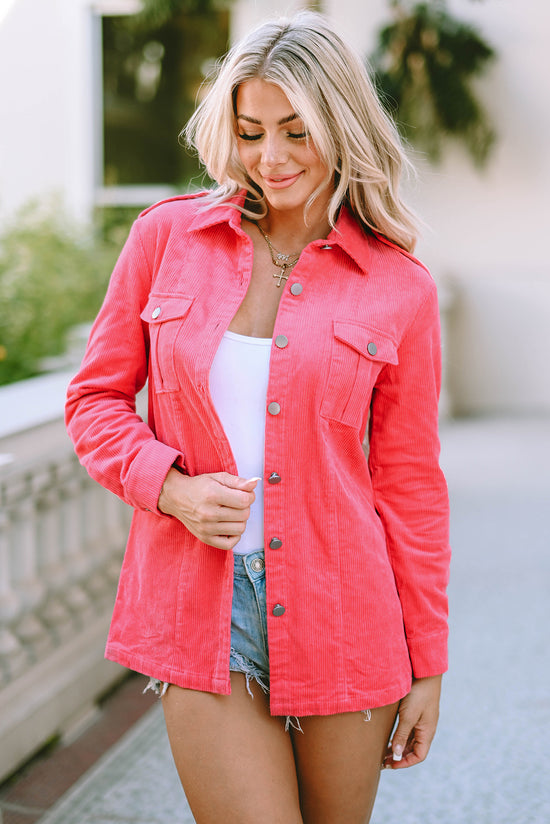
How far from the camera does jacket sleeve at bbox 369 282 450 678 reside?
1.75m

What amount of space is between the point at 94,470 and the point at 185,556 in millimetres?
Answer: 217

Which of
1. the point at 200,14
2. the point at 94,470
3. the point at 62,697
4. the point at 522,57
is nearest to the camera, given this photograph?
the point at 94,470

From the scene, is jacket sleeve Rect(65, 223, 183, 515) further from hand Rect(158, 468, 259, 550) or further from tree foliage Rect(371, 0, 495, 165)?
tree foliage Rect(371, 0, 495, 165)

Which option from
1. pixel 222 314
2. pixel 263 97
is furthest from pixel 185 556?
pixel 263 97

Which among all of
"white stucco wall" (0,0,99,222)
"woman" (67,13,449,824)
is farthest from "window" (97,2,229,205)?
"woman" (67,13,449,824)

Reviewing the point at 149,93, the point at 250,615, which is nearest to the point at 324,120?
the point at 250,615

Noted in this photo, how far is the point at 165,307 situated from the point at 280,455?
33cm

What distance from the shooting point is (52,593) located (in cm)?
296

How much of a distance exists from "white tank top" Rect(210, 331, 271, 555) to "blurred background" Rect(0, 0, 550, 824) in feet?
7.76

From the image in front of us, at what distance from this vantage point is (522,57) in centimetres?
809

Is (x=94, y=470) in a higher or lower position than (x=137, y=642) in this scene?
higher

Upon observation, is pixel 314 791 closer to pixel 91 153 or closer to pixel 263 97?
pixel 263 97

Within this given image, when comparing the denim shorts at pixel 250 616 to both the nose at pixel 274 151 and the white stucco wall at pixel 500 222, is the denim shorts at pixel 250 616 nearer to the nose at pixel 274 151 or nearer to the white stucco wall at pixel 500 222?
the nose at pixel 274 151

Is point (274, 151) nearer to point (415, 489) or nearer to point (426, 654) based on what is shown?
point (415, 489)
